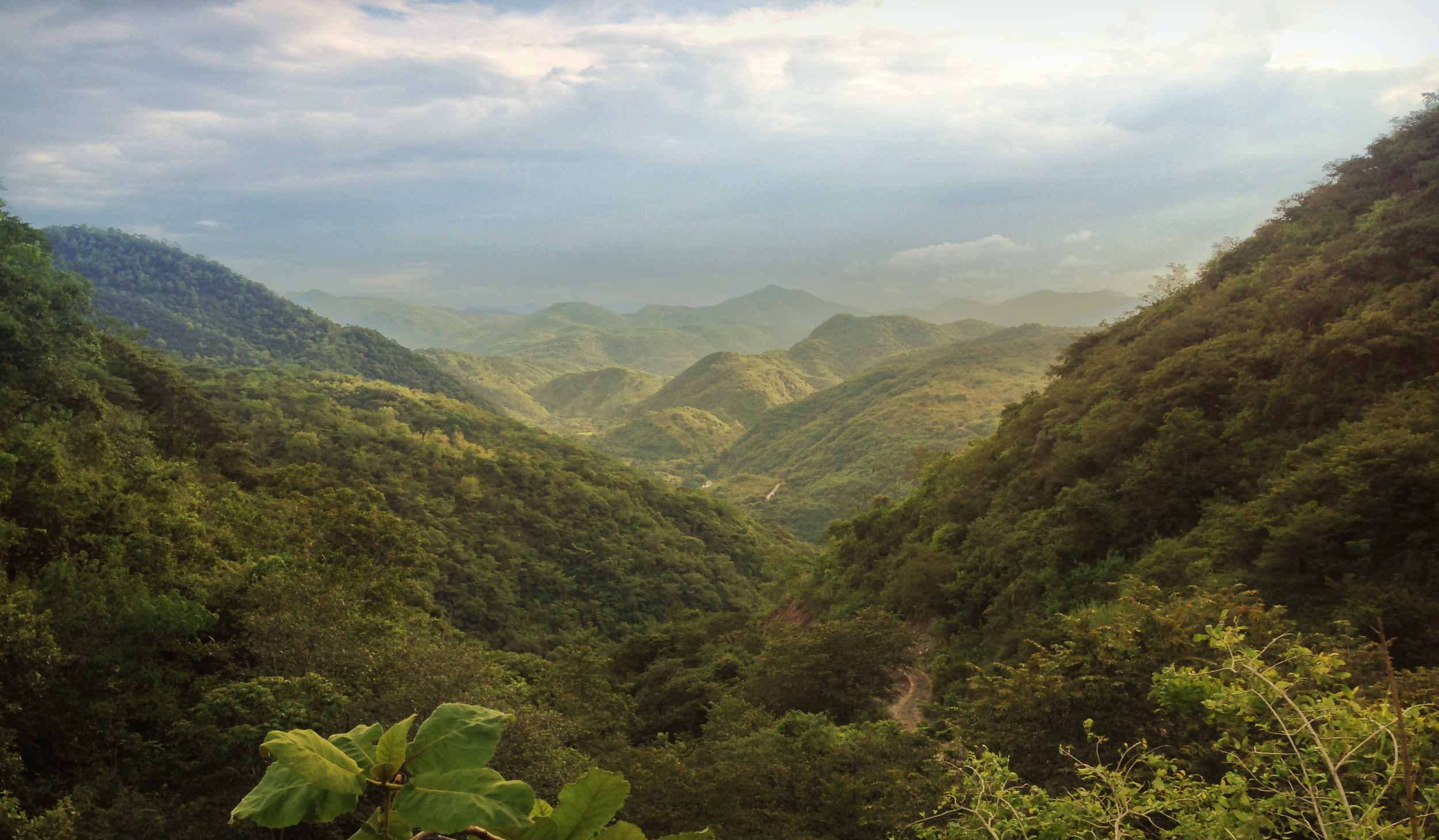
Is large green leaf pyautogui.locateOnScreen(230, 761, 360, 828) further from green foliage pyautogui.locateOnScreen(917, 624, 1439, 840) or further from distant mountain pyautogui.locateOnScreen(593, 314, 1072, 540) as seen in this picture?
distant mountain pyautogui.locateOnScreen(593, 314, 1072, 540)

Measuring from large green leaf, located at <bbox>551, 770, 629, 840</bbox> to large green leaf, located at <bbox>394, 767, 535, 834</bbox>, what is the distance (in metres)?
0.17

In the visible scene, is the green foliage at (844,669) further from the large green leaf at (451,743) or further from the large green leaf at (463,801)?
the large green leaf at (463,801)

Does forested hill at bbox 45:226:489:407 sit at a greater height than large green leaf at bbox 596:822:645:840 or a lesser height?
greater

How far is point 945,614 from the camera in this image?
23.7 meters

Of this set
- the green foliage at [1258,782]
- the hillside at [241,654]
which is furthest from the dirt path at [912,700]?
the green foliage at [1258,782]

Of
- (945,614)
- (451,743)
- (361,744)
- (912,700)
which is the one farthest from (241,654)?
(945,614)

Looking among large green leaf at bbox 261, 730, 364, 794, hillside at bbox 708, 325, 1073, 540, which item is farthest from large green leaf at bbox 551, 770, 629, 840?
hillside at bbox 708, 325, 1073, 540

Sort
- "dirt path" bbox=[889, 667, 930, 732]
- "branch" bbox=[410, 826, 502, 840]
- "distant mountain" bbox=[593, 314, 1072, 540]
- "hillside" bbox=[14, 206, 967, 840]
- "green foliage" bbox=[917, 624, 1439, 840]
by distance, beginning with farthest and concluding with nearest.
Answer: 1. "distant mountain" bbox=[593, 314, 1072, 540]
2. "dirt path" bbox=[889, 667, 930, 732]
3. "hillside" bbox=[14, 206, 967, 840]
4. "green foliage" bbox=[917, 624, 1439, 840]
5. "branch" bbox=[410, 826, 502, 840]

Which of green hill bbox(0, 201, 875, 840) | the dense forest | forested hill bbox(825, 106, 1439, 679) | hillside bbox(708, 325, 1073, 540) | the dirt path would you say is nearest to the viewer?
the dense forest

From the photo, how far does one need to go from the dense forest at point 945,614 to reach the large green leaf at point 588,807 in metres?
0.08

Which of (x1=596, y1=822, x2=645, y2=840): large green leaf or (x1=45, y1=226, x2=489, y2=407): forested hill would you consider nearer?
(x1=596, y1=822, x2=645, y2=840): large green leaf

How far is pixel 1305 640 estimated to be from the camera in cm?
1111

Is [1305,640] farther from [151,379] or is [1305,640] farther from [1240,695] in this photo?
[151,379]

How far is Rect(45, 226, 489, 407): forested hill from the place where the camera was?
381 feet
